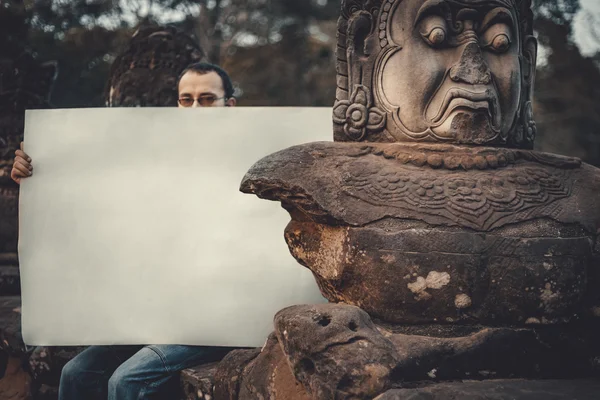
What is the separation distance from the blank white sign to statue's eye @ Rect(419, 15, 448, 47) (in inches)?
30.4

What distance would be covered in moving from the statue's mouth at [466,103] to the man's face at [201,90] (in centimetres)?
157

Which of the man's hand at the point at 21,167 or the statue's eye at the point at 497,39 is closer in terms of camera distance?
the statue's eye at the point at 497,39

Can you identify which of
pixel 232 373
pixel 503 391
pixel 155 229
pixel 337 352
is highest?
pixel 155 229

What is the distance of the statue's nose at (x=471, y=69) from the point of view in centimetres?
250

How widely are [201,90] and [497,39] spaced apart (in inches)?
68.6

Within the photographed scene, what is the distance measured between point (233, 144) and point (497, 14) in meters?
1.30

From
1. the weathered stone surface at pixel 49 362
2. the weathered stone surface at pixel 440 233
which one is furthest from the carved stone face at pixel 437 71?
the weathered stone surface at pixel 49 362

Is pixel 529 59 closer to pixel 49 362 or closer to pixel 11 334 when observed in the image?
pixel 49 362

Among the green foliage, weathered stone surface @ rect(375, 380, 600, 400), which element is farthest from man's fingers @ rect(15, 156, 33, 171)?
the green foliage

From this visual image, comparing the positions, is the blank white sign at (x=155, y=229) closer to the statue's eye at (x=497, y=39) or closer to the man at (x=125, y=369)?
the man at (x=125, y=369)

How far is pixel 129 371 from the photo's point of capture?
2764 mm

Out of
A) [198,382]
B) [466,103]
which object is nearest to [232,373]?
[198,382]

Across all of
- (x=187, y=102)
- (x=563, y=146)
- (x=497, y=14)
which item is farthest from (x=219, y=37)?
(x=497, y=14)

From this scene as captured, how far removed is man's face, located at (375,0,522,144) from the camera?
2.51 metres
